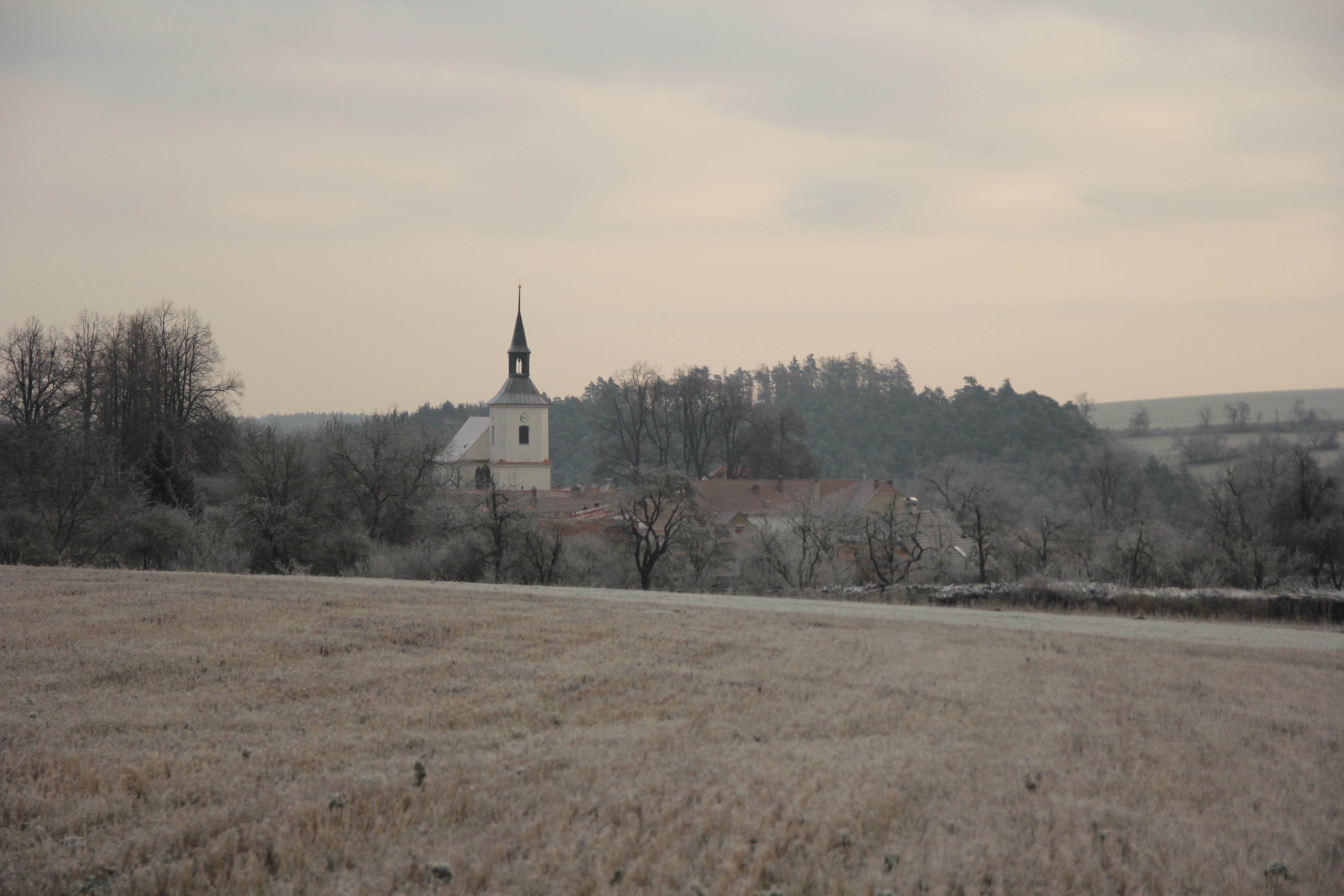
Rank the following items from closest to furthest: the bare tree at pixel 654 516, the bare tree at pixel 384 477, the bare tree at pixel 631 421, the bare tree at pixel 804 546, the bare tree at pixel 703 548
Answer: the bare tree at pixel 654 516 → the bare tree at pixel 703 548 → the bare tree at pixel 804 546 → the bare tree at pixel 384 477 → the bare tree at pixel 631 421

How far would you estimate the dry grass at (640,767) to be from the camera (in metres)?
4.48

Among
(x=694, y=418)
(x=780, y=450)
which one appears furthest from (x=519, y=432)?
(x=780, y=450)

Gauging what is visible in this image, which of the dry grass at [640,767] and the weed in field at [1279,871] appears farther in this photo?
the weed in field at [1279,871]

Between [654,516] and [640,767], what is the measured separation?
2860 centimetres

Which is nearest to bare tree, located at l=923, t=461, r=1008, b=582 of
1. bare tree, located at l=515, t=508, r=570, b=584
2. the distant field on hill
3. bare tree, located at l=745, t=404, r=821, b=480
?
bare tree, located at l=515, t=508, r=570, b=584

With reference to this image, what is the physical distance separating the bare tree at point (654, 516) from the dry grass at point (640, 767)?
23.2m

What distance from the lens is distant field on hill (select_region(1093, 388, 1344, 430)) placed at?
141 metres

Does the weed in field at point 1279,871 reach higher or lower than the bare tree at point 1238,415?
lower

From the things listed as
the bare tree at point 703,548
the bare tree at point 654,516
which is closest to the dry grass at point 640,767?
the bare tree at point 654,516

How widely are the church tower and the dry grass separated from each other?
2707 inches

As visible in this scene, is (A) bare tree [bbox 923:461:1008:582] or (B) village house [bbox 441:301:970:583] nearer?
(A) bare tree [bbox 923:461:1008:582]

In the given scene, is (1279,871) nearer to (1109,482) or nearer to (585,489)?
(585,489)

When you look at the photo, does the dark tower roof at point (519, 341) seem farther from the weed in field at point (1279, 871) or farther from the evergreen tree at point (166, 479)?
the weed in field at point (1279, 871)

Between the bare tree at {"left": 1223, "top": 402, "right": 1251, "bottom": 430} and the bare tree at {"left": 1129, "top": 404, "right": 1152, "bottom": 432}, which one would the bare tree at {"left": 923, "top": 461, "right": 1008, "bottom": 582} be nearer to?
the bare tree at {"left": 1223, "top": 402, "right": 1251, "bottom": 430}
